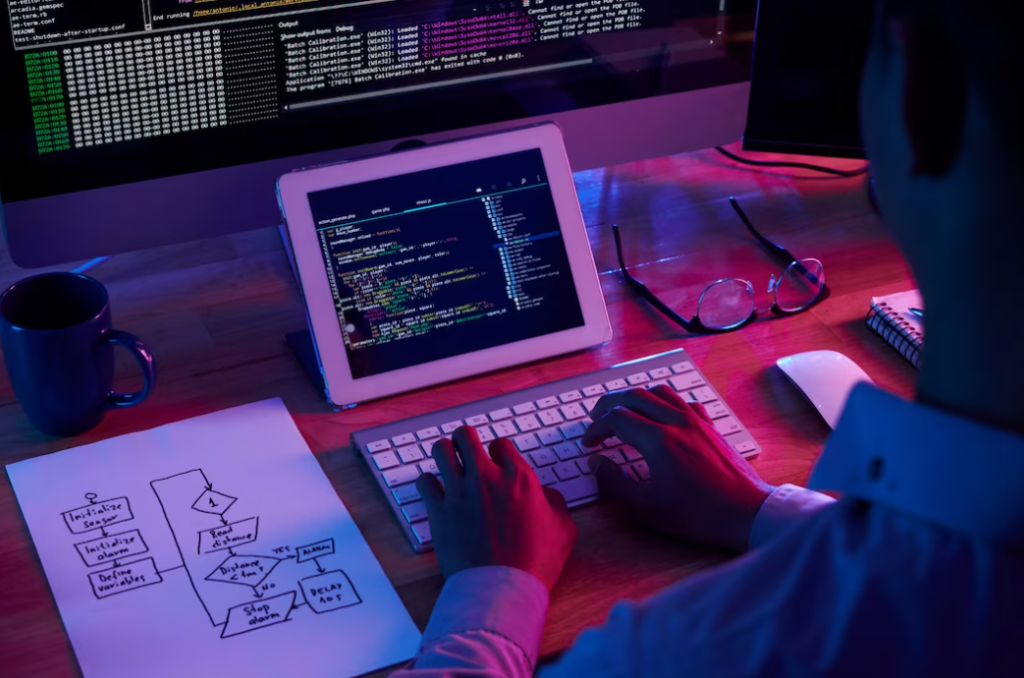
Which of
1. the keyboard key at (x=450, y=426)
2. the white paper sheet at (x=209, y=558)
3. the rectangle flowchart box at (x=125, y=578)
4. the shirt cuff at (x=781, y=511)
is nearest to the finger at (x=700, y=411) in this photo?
the shirt cuff at (x=781, y=511)

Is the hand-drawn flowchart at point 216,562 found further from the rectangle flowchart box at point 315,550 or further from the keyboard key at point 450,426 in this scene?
the keyboard key at point 450,426

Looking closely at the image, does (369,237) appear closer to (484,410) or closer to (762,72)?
(484,410)

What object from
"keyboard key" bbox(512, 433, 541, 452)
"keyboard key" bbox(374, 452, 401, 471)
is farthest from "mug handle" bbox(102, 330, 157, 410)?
"keyboard key" bbox(512, 433, 541, 452)

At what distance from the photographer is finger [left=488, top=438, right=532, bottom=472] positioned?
907 mm

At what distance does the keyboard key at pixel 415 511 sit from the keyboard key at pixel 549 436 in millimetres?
131

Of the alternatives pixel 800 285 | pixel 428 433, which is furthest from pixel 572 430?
pixel 800 285

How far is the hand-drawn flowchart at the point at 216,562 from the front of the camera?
2.65ft

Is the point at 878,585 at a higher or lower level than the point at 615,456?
higher

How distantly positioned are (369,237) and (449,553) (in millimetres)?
331

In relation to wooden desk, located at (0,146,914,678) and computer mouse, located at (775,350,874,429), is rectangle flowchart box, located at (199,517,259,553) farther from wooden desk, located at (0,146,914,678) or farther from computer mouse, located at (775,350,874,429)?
computer mouse, located at (775,350,874,429)

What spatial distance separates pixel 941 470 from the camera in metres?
0.55

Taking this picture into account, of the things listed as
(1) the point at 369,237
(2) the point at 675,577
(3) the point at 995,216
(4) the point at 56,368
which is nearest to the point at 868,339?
(2) the point at 675,577

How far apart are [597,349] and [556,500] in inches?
9.6

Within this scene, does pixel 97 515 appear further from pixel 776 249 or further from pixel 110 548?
pixel 776 249
